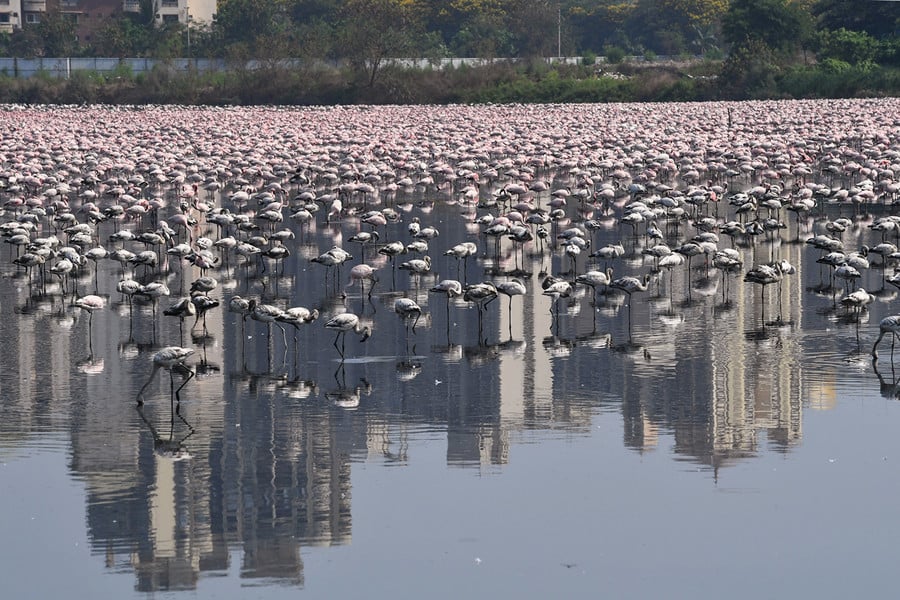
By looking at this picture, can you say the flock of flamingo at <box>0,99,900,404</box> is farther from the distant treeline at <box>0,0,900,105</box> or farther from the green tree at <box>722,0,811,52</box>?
the green tree at <box>722,0,811,52</box>

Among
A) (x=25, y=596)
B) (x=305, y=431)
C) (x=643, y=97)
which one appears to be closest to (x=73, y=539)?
(x=25, y=596)

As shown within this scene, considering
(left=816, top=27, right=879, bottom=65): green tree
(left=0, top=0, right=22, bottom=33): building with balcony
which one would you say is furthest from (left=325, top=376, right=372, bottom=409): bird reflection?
(left=0, top=0, right=22, bottom=33): building with balcony

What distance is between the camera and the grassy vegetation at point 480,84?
8150 cm

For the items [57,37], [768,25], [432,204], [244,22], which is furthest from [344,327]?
[57,37]

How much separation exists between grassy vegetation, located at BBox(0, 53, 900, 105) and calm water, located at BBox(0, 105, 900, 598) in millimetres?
60459

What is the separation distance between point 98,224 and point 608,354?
15923mm

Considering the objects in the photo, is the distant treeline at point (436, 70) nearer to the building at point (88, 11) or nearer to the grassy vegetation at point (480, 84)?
the grassy vegetation at point (480, 84)

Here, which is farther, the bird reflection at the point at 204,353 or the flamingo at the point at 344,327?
the flamingo at the point at 344,327

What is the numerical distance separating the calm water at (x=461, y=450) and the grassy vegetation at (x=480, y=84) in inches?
2380

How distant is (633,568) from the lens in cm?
1115

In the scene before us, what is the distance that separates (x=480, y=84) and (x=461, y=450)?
76450mm

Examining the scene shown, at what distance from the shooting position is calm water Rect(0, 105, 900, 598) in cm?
1120

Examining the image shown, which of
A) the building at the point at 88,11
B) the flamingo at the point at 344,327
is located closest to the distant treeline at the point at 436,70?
the building at the point at 88,11

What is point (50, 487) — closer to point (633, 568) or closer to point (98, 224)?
point (633, 568)
